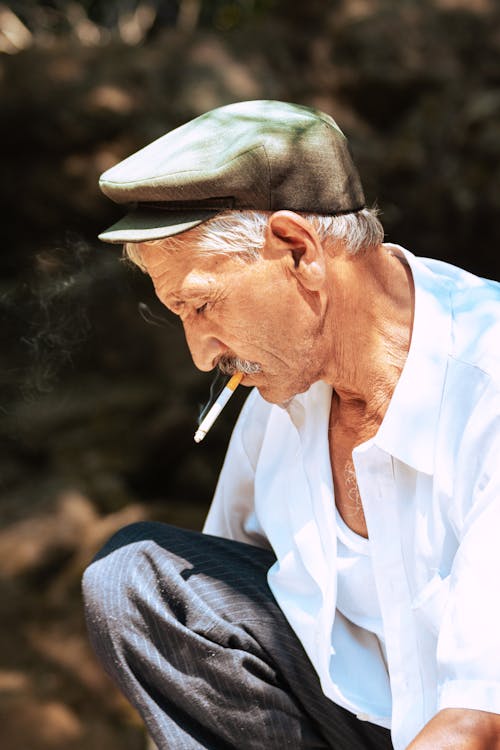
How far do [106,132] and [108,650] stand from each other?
3.46 metres

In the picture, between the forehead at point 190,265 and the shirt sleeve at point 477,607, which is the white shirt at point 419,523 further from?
the forehead at point 190,265

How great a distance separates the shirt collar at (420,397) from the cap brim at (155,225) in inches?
16.9

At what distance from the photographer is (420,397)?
176cm

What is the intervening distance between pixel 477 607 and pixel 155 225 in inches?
32.6

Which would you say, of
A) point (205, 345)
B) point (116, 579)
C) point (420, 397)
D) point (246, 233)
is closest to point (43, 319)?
point (116, 579)

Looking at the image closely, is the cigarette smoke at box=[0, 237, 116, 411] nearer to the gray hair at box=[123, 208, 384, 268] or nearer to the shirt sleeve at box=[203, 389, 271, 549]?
the shirt sleeve at box=[203, 389, 271, 549]

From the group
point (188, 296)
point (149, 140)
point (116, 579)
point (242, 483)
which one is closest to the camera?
point (188, 296)

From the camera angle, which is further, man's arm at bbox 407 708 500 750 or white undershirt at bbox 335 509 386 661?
white undershirt at bbox 335 509 386 661

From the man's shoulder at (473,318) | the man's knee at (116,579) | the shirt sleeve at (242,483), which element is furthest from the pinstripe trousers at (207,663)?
the man's shoulder at (473,318)

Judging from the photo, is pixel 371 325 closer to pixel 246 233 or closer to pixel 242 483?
pixel 246 233

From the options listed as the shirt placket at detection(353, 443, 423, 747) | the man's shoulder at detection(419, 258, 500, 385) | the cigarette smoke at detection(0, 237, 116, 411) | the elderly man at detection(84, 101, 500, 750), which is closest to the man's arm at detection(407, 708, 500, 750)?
the elderly man at detection(84, 101, 500, 750)

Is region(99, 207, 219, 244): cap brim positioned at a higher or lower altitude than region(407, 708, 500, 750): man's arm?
higher

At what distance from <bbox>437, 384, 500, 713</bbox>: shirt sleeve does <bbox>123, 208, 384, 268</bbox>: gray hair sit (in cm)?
42

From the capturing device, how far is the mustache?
187cm
